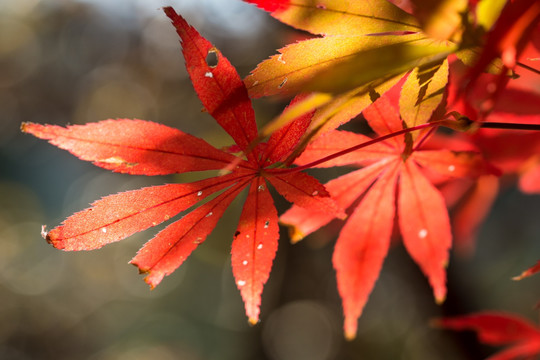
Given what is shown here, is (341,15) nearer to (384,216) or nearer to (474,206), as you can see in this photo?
(384,216)

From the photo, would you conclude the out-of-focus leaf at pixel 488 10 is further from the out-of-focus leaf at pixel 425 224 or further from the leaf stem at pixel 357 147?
the out-of-focus leaf at pixel 425 224

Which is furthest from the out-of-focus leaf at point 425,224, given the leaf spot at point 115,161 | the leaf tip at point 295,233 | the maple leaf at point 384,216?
the leaf spot at point 115,161

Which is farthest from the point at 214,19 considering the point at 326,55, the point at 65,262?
the point at 65,262

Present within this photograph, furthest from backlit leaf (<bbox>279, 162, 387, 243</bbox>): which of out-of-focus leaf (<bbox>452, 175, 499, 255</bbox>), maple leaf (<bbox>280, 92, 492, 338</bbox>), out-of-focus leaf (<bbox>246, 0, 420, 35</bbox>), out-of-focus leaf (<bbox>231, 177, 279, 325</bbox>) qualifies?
out-of-focus leaf (<bbox>452, 175, 499, 255</bbox>)

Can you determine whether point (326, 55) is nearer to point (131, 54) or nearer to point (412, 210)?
point (412, 210)

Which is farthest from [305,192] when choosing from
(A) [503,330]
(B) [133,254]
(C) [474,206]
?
(B) [133,254]

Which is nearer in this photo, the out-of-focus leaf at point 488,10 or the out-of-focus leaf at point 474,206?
the out-of-focus leaf at point 488,10
